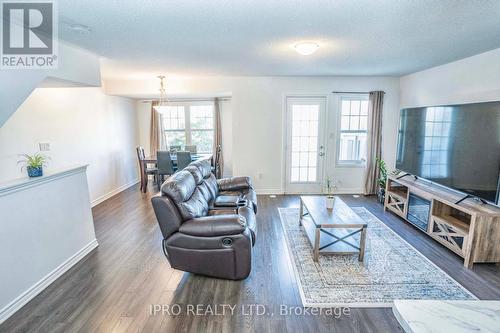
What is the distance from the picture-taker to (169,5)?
190 cm

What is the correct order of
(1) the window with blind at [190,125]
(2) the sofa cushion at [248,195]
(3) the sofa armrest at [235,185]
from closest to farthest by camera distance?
1. (2) the sofa cushion at [248,195]
2. (3) the sofa armrest at [235,185]
3. (1) the window with blind at [190,125]

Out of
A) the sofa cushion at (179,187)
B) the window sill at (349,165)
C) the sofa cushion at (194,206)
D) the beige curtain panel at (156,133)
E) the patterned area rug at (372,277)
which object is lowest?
the patterned area rug at (372,277)

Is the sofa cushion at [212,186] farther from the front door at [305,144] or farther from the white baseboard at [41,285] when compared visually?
the front door at [305,144]

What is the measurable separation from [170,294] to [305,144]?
4.03 meters

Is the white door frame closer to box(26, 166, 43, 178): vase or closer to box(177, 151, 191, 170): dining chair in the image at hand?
box(177, 151, 191, 170): dining chair

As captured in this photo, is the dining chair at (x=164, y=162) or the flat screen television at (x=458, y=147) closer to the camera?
the flat screen television at (x=458, y=147)

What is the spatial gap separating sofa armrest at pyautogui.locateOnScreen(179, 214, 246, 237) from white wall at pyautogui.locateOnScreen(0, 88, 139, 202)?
7.97 ft

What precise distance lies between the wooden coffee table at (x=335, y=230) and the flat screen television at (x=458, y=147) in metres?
1.36

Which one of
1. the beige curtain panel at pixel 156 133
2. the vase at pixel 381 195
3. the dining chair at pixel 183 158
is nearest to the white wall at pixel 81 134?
the beige curtain panel at pixel 156 133

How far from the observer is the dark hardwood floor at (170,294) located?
1.99 meters

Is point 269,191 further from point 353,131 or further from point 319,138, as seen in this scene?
point 353,131

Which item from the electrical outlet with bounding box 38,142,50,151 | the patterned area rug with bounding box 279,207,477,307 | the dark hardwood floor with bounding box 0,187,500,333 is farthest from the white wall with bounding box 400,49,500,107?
the electrical outlet with bounding box 38,142,50,151

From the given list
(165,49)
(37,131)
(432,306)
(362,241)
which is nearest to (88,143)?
(37,131)

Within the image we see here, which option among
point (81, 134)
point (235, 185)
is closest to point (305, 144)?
point (235, 185)
